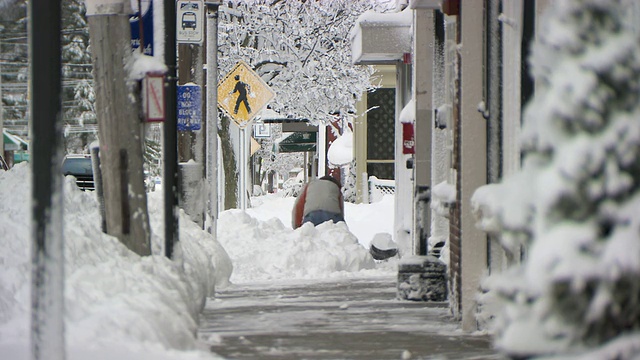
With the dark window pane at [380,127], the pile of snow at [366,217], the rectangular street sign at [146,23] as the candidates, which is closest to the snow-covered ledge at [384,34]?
the rectangular street sign at [146,23]

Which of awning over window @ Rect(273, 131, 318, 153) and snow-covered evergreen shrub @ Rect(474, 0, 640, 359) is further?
awning over window @ Rect(273, 131, 318, 153)

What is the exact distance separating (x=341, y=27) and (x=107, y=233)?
23.5m

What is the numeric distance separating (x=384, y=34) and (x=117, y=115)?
793 cm

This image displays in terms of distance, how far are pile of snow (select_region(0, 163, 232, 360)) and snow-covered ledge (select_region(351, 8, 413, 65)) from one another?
22.9 ft

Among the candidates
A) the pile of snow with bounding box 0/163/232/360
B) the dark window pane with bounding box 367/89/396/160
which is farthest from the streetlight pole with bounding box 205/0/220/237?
the dark window pane with bounding box 367/89/396/160

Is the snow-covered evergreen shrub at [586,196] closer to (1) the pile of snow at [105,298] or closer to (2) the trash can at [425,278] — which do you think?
(1) the pile of snow at [105,298]

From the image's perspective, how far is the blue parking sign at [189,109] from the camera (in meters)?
12.8

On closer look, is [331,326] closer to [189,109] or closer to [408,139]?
[189,109]

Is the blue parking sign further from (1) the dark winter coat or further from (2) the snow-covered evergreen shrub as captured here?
(2) the snow-covered evergreen shrub

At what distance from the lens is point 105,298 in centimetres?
668

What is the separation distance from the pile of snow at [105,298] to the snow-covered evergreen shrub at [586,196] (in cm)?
308

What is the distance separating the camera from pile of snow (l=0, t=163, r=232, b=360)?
19.5ft

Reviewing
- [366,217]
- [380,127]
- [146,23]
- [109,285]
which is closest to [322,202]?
[146,23]

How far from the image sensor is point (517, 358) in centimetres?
333
